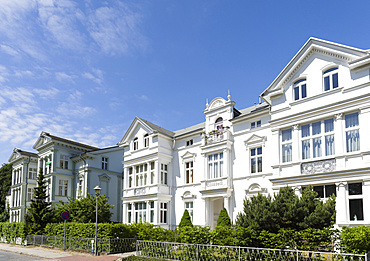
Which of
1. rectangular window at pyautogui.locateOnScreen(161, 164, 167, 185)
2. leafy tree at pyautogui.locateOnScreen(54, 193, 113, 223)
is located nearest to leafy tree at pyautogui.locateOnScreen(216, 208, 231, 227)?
rectangular window at pyautogui.locateOnScreen(161, 164, 167, 185)

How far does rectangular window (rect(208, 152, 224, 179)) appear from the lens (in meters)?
24.2

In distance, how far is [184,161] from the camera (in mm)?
27438

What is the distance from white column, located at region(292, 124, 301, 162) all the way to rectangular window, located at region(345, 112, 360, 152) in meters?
2.66

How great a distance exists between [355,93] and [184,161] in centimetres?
1429

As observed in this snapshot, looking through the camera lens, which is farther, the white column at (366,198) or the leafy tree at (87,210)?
the leafy tree at (87,210)

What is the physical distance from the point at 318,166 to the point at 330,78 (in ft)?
16.2

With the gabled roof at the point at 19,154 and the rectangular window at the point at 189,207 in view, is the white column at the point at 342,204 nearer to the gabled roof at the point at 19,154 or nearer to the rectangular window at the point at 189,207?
the rectangular window at the point at 189,207

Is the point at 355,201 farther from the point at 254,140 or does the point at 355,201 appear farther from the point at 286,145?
the point at 254,140

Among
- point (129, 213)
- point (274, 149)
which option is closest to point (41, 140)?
point (129, 213)

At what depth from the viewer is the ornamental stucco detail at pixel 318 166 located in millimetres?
17469

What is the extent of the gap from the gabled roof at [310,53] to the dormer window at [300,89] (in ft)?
2.17

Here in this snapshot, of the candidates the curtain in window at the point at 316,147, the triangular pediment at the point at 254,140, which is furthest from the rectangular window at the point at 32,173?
the curtain in window at the point at 316,147

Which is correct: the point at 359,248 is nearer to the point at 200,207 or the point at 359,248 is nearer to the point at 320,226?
the point at 320,226

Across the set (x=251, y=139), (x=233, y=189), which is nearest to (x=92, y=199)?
(x=233, y=189)
